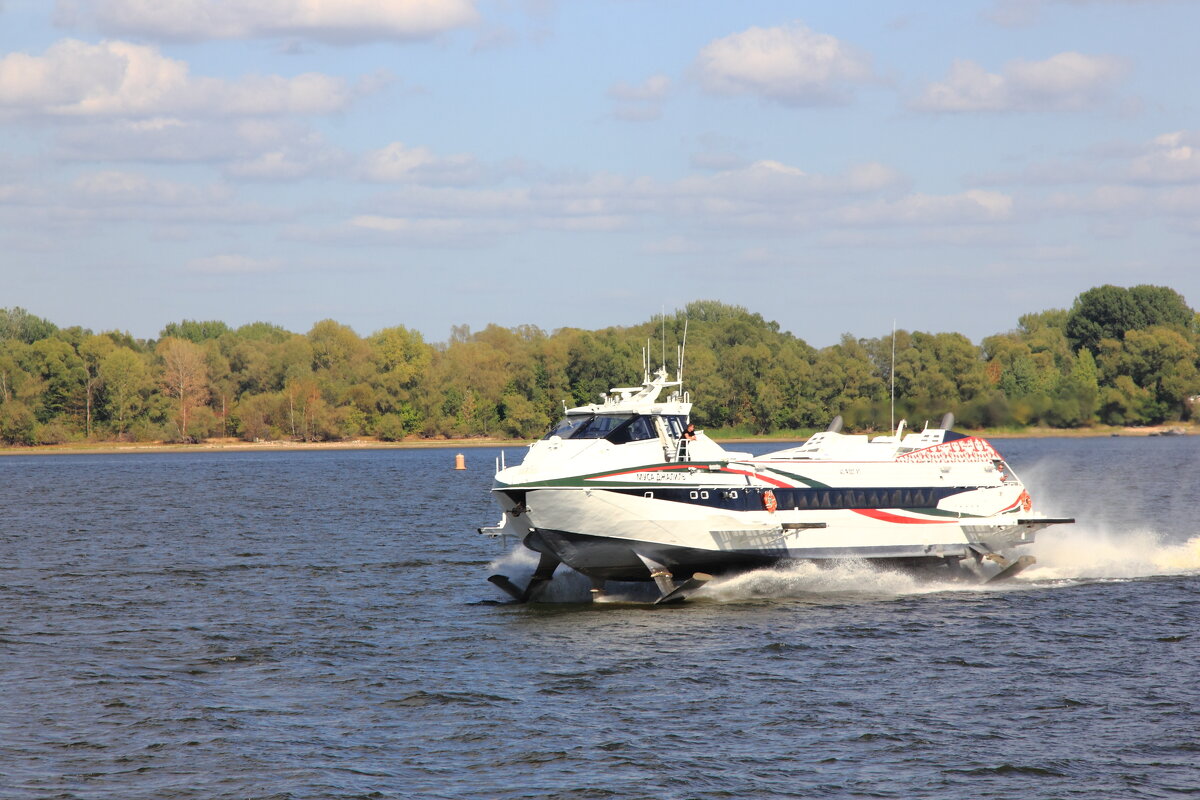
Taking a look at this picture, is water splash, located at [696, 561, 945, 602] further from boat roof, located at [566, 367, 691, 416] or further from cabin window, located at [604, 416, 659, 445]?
boat roof, located at [566, 367, 691, 416]

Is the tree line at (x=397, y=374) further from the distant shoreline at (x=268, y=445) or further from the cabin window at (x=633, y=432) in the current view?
the cabin window at (x=633, y=432)

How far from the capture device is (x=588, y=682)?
20.0 metres

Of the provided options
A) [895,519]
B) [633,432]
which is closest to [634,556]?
[633,432]

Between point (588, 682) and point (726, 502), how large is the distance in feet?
22.6

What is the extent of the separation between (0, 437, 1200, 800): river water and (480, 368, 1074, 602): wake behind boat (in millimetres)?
814

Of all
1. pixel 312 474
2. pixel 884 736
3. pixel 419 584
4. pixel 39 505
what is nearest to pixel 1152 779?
pixel 884 736

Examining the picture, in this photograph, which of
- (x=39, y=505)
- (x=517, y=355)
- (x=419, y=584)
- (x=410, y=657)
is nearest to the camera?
(x=410, y=657)

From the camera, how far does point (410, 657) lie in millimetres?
22016

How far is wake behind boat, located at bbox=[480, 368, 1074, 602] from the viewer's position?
2494cm

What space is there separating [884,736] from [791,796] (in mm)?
2874

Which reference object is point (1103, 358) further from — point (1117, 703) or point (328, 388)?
point (328, 388)

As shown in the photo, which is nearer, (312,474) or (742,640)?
(742,640)

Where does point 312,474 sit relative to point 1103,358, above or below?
below

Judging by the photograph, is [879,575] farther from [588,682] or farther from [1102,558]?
[588,682]
